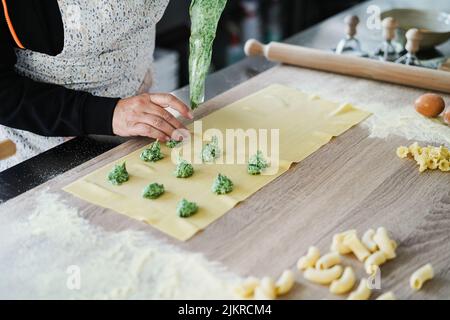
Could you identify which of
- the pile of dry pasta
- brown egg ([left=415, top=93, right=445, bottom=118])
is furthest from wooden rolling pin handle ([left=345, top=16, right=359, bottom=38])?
the pile of dry pasta

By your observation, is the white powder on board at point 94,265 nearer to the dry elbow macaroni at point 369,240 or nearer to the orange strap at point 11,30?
the dry elbow macaroni at point 369,240

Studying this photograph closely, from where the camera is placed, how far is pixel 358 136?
4.30 feet

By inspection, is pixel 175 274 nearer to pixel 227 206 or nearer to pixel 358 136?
pixel 227 206

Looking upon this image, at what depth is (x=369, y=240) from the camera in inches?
36.7

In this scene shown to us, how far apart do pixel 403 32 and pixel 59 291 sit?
4.51ft

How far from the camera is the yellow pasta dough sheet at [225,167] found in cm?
102

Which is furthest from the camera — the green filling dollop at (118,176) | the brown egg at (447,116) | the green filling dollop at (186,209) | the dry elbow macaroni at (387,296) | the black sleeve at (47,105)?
the brown egg at (447,116)

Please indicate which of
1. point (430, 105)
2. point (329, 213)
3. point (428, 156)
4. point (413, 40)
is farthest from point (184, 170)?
point (413, 40)

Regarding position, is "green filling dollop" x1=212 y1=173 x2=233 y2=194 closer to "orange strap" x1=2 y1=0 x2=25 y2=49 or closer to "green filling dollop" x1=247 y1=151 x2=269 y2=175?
"green filling dollop" x1=247 y1=151 x2=269 y2=175

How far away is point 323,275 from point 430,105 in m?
0.71

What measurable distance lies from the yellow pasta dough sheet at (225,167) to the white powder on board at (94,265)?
0.22ft

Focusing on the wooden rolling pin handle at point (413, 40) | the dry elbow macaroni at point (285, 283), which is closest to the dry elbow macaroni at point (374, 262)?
the dry elbow macaroni at point (285, 283)
